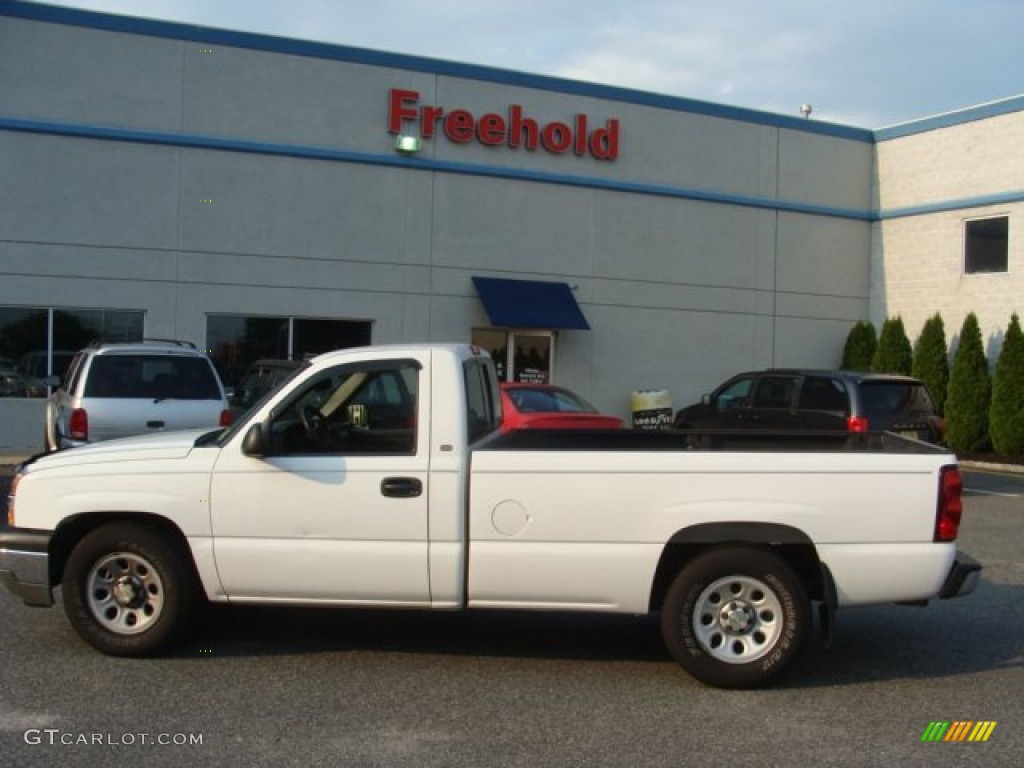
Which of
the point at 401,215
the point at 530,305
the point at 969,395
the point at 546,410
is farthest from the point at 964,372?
the point at 546,410

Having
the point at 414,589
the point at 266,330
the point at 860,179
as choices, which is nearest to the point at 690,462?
the point at 414,589

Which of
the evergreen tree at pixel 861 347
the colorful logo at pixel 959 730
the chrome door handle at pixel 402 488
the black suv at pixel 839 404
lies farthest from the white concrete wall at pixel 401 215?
the colorful logo at pixel 959 730

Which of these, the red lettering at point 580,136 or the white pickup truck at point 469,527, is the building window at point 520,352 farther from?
the white pickup truck at point 469,527

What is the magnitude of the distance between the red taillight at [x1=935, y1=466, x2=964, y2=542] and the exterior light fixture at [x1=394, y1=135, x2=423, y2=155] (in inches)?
580

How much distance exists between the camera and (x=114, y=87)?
17562 mm

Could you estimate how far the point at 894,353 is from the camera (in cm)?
2325

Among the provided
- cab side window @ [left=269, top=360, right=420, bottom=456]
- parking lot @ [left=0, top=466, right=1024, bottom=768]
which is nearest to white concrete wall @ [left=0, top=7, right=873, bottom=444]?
parking lot @ [left=0, top=466, right=1024, bottom=768]

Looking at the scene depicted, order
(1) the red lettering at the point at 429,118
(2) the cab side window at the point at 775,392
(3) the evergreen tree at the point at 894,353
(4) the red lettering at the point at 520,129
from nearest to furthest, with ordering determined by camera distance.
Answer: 1. (2) the cab side window at the point at 775,392
2. (1) the red lettering at the point at 429,118
3. (4) the red lettering at the point at 520,129
4. (3) the evergreen tree at the point at 894,353

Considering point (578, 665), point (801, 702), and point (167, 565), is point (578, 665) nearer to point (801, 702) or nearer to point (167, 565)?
point (801, 702)

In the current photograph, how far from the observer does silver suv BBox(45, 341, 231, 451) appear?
1127cm

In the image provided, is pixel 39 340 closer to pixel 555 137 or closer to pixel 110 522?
pixel 555 137

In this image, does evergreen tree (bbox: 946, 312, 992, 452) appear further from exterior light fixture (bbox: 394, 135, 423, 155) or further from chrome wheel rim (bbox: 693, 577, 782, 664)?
chrome wheel rim (bbox: 693, 577, 782, 664)

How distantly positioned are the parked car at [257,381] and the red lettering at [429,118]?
5826 millimetres

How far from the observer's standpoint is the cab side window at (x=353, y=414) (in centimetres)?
A: 632
